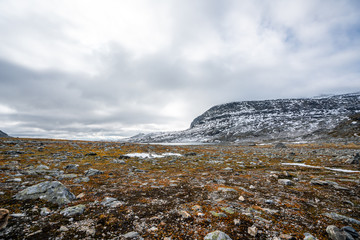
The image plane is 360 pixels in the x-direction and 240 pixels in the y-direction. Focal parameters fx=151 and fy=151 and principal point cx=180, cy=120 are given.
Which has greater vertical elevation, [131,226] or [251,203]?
[131,226]

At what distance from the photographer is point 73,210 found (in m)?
6.20

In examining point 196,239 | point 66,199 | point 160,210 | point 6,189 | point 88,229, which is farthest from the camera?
point 6,189

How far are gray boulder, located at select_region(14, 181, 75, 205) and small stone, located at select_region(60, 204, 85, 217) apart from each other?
39.1 inches

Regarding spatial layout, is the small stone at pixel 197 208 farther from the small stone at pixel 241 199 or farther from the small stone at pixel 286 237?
the small stone at pixel 286 237

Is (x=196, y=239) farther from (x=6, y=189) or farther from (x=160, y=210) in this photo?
(x=6, y=189)

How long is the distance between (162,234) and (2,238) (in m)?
4.47

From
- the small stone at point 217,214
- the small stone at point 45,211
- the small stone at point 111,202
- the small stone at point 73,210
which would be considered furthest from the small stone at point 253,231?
the small stone at point 45,211

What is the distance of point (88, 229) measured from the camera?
16.3 feet

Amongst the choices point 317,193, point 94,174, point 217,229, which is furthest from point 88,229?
point 317,193

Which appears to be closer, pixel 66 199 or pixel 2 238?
pixel 2 238

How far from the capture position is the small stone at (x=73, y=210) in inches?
235

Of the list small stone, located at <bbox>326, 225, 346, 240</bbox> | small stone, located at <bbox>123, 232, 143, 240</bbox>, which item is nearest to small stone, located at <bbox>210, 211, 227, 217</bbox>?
small stone, located at <bbox>123, 232, 143, 240</bbox>

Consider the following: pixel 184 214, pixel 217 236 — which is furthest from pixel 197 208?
pixel 217 236

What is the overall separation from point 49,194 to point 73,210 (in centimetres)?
224
